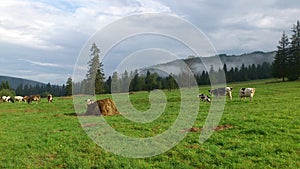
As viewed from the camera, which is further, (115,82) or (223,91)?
(223,91)

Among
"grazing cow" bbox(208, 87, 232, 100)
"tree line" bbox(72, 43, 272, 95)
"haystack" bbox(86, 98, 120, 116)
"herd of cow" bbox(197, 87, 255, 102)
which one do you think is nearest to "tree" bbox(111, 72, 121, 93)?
"tree line" bbox(72, 43, 272, 95)

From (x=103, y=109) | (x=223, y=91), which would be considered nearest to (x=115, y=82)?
(x=103, y=109)

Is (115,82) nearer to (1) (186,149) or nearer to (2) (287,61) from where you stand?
(1) (186,149)

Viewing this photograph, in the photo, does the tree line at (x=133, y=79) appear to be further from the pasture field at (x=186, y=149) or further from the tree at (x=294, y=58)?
the tree at (x=294, y=58)

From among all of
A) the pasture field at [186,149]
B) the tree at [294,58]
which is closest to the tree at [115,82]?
the pasture field at [186,149]

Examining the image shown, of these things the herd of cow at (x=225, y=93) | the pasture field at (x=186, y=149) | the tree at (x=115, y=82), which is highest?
the tree at (x=115, y=82)

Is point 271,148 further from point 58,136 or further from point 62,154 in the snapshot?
point 58,136

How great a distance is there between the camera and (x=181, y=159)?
12.2m

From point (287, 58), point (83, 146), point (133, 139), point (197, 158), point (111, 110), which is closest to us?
point (197, 158)

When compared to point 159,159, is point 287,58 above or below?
above

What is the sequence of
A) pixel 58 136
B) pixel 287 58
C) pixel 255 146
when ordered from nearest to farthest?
pixel 255 146 → pixel 58 136 → pixel 287 58

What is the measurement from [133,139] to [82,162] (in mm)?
3729

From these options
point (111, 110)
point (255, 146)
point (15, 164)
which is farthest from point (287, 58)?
point (15, 164)

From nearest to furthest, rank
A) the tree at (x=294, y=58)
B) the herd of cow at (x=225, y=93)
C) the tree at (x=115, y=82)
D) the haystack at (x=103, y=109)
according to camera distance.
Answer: the tree at (x=115, y=82) < the haystack at (x=103, y=109) < the herd of cow at (x=225, y=93) < the tree at (x=294, y=58)
